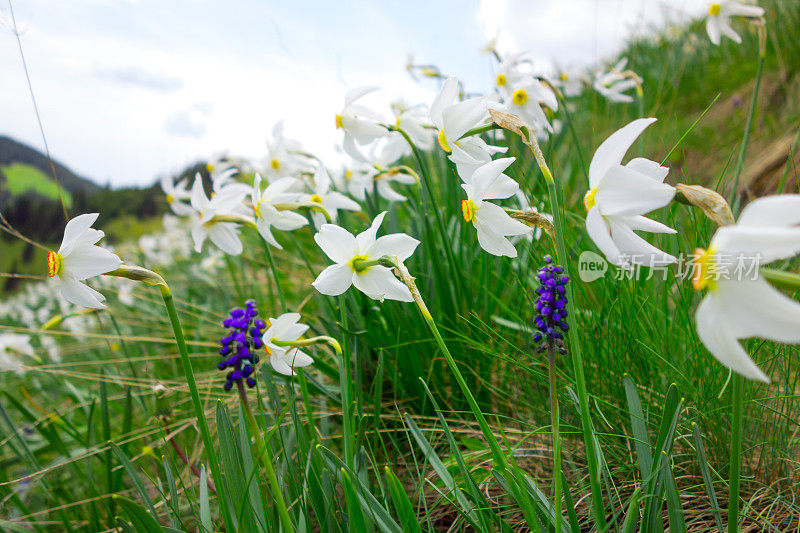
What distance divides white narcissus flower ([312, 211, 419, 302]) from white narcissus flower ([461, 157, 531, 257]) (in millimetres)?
142

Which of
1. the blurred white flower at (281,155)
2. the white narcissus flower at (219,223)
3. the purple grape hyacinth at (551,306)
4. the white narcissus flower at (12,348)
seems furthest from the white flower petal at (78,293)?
the white narcissus flower at (12,348)

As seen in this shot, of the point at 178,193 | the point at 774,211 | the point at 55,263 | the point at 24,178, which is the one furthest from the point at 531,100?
the point at 24,178

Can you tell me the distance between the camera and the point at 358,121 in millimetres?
1751

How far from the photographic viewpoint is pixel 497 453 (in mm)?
884

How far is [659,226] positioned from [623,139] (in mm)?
166

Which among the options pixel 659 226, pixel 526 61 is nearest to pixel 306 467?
pixel 659 226

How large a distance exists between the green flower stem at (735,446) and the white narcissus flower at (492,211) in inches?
17.4

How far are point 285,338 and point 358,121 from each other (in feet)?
3.09

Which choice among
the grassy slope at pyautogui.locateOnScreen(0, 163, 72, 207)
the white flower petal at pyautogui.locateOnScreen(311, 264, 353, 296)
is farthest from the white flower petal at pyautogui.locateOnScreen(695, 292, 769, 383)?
the grassy slope at pyautogui.locateOnScreen(0, 163, 72, 207)

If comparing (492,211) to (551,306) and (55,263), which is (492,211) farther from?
(55,263)

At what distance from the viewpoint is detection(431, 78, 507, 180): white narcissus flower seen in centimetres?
120

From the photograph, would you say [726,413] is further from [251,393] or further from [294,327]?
[251,393]

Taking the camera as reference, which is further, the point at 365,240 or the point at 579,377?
the point at 365,240

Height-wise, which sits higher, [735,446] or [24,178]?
[24,178]
